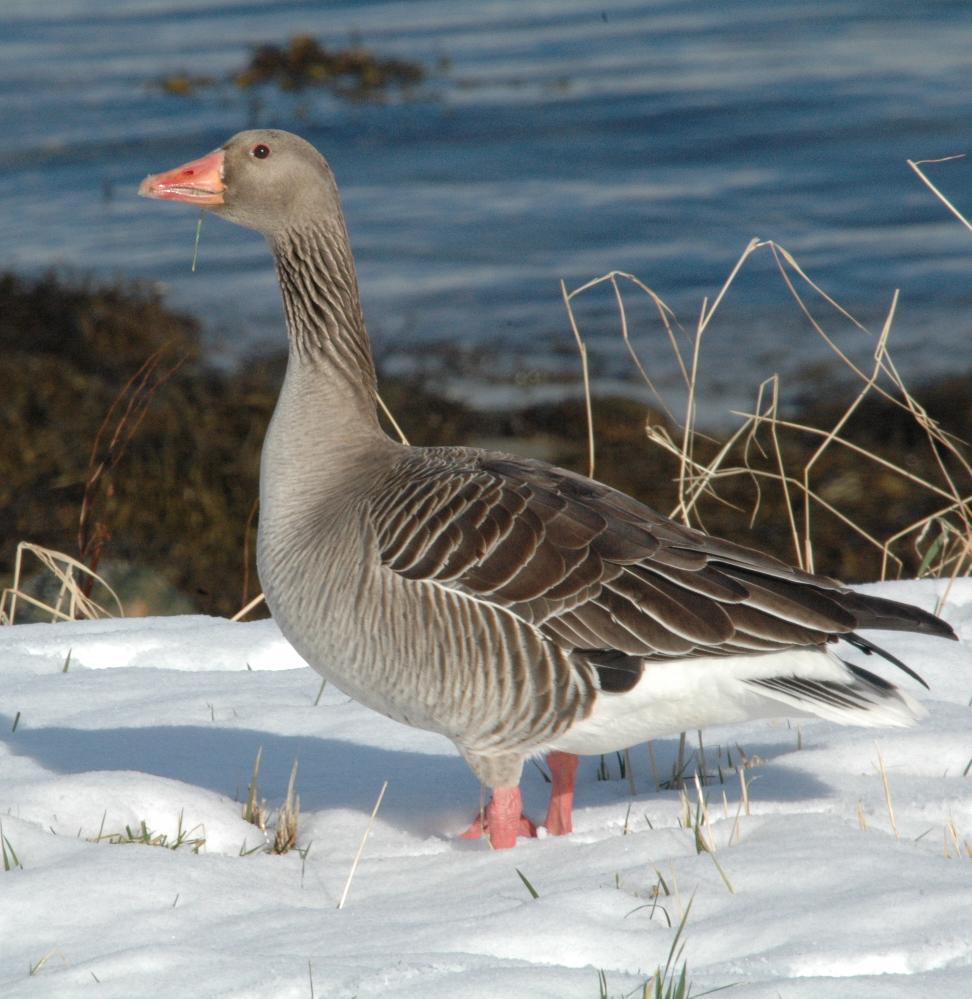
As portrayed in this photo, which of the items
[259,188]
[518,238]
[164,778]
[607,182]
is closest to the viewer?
[164,778]

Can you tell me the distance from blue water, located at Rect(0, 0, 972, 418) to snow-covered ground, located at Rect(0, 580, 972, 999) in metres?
8.25

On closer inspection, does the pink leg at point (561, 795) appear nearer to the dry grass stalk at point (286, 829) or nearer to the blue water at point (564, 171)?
the dry grass stalk at point (286, 829)

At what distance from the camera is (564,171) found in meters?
20.5

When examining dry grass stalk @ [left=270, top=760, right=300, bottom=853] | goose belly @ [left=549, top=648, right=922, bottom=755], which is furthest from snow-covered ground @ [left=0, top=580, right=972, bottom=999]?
goose belly @ [left=549, top=648, right=922, bottom=755]

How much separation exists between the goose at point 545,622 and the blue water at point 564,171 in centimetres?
897

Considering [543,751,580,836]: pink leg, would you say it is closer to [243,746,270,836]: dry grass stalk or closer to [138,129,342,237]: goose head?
[243,746,270,836]: dry grass stalk

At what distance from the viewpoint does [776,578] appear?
4.55 meters

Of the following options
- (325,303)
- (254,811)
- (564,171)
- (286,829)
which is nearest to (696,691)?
(286,829)

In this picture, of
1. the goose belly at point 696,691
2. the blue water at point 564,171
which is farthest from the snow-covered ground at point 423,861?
the blue water at point 564,171

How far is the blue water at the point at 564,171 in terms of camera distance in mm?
15453

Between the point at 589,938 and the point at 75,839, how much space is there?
1573 mm

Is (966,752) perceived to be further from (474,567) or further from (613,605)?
(474,567)

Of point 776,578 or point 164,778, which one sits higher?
point 776,578

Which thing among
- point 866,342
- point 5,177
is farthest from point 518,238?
point 5,177
